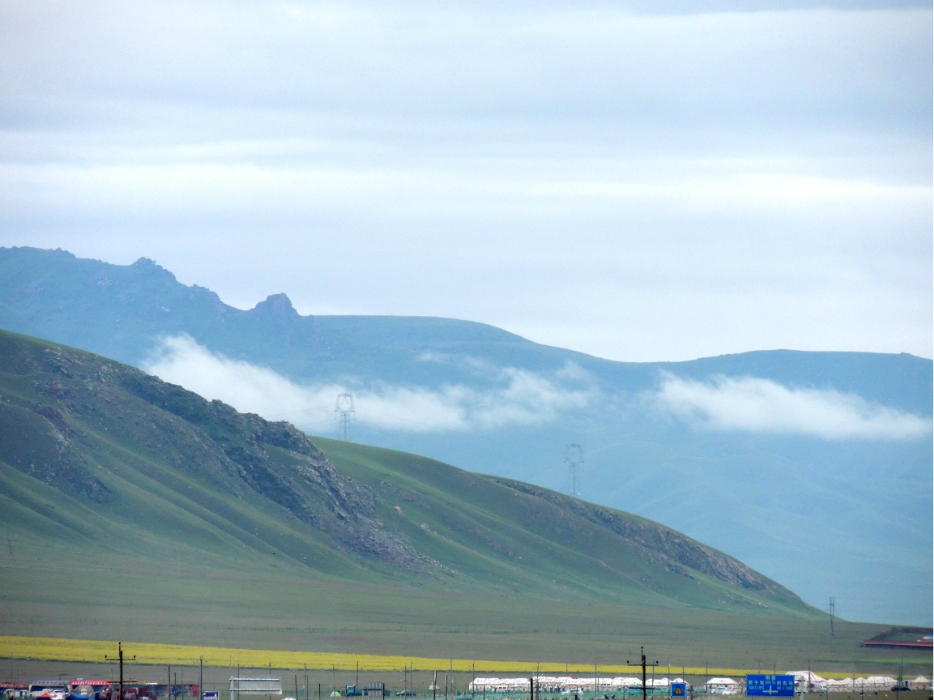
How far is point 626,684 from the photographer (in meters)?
185

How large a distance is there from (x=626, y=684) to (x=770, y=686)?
869 inches

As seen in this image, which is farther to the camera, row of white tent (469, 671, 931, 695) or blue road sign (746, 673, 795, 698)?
row of white tent (469, 671, 931, 695)

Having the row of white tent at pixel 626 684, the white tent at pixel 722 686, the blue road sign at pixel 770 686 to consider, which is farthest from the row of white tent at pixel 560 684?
the blue road sign at pixel 770 686

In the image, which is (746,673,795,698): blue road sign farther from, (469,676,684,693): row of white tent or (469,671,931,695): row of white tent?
(469,676,684,693): row of white tent

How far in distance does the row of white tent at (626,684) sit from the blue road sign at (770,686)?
8.61 ft

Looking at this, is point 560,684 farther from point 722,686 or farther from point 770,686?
point 770,686

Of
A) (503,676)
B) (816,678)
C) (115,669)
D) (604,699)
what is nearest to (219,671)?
(115,669)

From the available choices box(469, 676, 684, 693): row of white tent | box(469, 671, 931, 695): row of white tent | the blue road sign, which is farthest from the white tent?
the blue road sign

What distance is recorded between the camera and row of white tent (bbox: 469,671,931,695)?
7018 inches

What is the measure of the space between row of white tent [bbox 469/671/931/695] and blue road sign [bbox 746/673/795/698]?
2.62 m

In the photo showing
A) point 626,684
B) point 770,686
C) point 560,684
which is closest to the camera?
point 770,686

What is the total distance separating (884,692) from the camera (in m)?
184

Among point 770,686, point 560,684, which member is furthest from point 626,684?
point 770,686

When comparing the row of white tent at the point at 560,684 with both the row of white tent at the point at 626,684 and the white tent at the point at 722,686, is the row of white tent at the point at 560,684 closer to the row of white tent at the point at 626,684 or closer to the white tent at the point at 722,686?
the row of white tent at the point at 626,684
